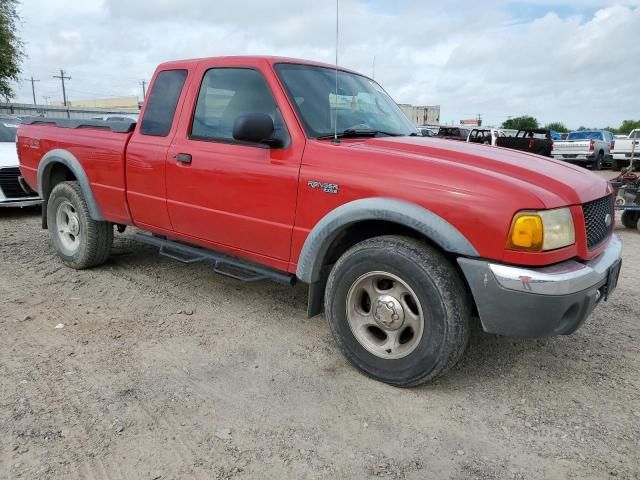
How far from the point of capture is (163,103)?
429 centimetres

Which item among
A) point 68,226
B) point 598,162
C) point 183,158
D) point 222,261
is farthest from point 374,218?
point 598,162

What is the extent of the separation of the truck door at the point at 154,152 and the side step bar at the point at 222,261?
7.0 inches

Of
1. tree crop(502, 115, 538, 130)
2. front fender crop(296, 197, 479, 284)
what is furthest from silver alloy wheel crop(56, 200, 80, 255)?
tree crop(502, 115, 538, 130)

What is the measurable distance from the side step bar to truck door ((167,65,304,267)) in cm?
Result: 12

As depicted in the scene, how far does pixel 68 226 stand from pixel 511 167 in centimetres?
450

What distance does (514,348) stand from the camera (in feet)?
11.9

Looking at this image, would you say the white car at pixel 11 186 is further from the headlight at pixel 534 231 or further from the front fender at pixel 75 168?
the headlight at pixel 534 231

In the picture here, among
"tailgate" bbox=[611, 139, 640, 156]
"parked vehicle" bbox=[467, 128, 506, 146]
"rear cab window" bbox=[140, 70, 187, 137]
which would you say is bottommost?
"tailgate" bbox=[611, 139, 640, 156]

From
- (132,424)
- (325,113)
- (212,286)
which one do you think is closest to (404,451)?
(132,424)

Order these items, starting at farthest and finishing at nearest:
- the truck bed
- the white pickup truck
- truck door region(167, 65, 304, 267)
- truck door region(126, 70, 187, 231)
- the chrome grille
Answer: the white pickup truck → the truck bed → truck door region(126, 70, 187, 231) → truck door region(167, 65, 304, 267) → the chrome grille

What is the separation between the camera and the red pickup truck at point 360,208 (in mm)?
2633

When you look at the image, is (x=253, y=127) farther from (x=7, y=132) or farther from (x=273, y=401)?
(x=7, y=132)

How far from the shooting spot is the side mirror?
3.17m

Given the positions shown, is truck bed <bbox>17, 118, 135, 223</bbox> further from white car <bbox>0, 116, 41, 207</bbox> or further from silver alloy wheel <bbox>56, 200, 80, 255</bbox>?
white car <bbox>0, 116, 41, 207</bbox>
